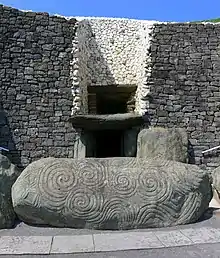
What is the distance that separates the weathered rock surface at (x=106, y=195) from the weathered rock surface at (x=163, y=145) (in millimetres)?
4212

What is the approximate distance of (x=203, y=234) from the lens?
394cm

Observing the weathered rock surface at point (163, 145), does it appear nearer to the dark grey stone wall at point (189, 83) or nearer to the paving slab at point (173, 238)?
the dark grey stone wall at point (189, 83)

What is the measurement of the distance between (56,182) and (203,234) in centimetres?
184

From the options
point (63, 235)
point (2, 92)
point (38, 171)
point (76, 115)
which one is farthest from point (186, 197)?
point (2, 92)

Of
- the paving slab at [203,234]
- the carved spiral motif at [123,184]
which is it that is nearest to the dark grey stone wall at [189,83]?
the carved spiral motif at [123,184]

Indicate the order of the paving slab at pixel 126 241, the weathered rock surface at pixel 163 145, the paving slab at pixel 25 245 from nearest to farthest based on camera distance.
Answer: the paving slab at pixel 25 245 → the paving slab at pixel 126 241 → the weathered rock surface at pixel 163 145

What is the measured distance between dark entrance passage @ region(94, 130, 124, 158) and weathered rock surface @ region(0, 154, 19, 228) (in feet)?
21.0

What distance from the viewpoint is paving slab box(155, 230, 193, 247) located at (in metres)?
3.61

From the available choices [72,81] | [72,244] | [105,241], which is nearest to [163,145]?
[72,81]

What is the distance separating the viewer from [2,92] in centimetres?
959

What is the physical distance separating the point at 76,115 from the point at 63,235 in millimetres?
5858

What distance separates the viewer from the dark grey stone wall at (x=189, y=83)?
32.7 ft

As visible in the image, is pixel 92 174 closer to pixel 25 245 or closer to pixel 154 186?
pixel 154 186

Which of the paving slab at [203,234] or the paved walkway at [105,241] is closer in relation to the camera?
the paved walkway at [105,241]
